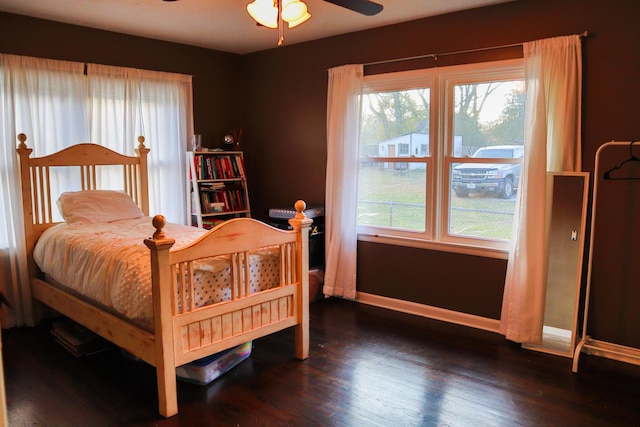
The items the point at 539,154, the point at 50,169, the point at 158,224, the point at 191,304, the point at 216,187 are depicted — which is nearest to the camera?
the point at 158,224

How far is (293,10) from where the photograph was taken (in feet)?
8.20

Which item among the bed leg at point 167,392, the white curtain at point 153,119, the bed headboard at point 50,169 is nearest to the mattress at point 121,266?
the bed headboard at point 50,169

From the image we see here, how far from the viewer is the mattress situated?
107 inches

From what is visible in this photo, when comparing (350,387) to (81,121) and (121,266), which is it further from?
(81,121)

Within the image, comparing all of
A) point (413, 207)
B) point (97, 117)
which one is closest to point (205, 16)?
point (97, 117)

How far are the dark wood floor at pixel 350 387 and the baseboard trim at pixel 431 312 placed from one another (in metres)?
0.14

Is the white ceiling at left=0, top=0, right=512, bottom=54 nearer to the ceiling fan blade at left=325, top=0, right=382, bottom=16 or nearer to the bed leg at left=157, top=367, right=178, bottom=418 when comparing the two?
the ceiling fan blade at left=325, top=0, right=382, bottom=16

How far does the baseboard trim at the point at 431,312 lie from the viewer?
12.5 feet

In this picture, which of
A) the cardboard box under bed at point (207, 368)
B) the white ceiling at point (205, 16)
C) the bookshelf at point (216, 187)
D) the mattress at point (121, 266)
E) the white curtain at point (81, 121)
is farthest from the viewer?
the bookshelf at point (216, 187)

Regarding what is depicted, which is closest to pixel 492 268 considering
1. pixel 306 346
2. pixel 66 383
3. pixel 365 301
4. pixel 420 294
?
pixel 420 294

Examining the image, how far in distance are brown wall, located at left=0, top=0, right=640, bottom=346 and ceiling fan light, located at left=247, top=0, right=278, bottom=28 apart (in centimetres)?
181

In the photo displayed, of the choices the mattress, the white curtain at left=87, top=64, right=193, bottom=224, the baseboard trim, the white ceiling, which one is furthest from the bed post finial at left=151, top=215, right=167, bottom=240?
the baseboard trim

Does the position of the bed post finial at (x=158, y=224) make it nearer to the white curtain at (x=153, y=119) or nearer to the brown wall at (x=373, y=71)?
the white curtain at (x=153, y=119)

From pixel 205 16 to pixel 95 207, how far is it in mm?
1800
